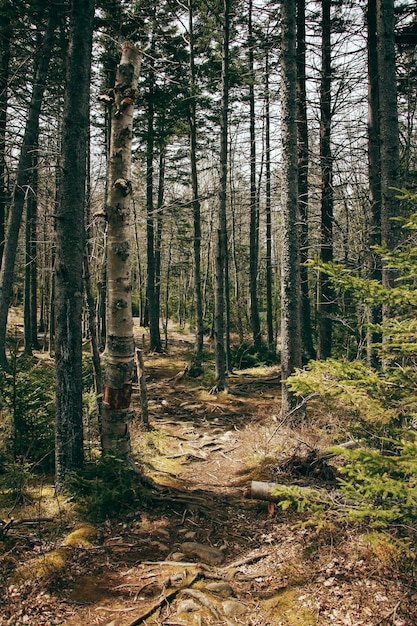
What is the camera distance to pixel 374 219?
10367 mm

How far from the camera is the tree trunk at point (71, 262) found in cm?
540

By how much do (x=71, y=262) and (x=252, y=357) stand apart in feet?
39.4

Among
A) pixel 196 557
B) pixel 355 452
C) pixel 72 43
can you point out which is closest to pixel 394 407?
pixel 355 452

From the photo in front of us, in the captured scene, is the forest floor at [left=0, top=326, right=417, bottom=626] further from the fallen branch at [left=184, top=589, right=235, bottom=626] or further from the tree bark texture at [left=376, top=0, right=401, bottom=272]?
the tree bark texture at [left=376, top=0, right=401, bottom=272]

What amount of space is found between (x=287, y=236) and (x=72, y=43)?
186 inches

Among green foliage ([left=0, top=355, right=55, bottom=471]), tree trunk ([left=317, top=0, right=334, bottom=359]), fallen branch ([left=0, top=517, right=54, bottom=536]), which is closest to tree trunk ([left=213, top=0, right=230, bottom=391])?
tree trunk ([left=317, top=0, right=334, bottom=359])

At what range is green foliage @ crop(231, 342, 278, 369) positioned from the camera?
16.4 m

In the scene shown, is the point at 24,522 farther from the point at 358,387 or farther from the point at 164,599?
the point at 358,387

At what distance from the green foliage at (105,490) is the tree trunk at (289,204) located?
12.6 feet

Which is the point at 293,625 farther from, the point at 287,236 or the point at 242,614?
the point at 287,236

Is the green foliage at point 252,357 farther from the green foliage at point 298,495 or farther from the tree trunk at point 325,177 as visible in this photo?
the green foliage at point 298,495

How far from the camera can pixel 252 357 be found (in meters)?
16.6

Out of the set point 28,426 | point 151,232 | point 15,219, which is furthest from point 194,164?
point 28,426

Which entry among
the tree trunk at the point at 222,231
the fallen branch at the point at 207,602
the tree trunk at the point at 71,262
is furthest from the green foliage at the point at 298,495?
the tree trunk at the point at 222,231
